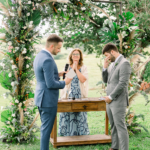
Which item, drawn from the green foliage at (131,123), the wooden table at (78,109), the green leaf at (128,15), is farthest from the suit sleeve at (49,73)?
the green foliage at (131,123)

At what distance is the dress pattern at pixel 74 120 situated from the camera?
4582mm

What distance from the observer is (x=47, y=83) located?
2.85 m

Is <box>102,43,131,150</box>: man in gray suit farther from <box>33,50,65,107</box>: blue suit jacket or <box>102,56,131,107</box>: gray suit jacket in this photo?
<box>33,50,65,107</box>: blue suit jacket

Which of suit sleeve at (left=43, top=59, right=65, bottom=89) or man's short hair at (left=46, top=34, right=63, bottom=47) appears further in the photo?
man's short hair at (left=46, top=34, right=63, bottom=47)

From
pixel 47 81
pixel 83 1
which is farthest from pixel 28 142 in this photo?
pixel 83 1

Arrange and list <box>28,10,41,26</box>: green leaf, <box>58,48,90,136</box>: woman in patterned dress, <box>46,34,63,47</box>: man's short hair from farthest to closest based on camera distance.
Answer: <box>58,48,90,136</box>: woman in patterned dress → <box>28,10,41,26</box>: green leaf → <box>46,34,63,47</box>: man's short hair

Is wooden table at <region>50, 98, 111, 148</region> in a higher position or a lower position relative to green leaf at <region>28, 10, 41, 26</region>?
lower

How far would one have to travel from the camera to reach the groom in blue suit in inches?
111

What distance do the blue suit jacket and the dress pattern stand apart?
5.11 feet

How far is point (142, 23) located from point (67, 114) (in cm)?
697

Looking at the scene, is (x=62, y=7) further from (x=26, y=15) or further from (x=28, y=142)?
(x=28, y=142)

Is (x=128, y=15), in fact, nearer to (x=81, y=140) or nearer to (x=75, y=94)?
(x=75, y=94)

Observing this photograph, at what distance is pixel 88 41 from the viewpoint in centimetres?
1246

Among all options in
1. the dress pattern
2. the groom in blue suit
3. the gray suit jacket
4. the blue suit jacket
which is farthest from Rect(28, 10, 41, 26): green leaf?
the gray suit jacket
